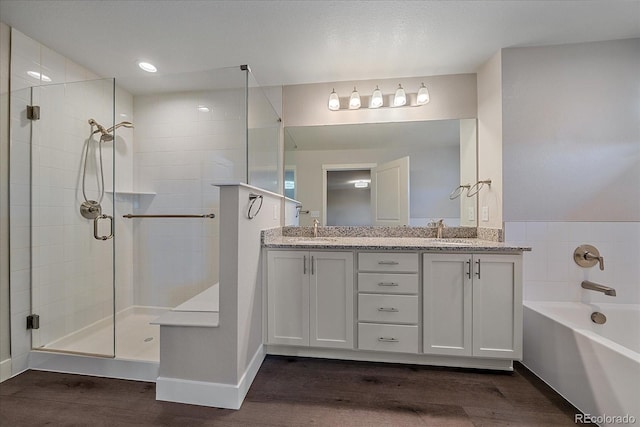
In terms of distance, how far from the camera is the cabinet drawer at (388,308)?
177 cm

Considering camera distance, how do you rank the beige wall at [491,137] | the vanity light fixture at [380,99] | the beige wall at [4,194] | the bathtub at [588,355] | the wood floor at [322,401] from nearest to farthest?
the bathtub at [588,355] → the wood floor at [322,401] → the beige wall at [4,194] → the beige wall at [491,137] → the vanity light fixture at [380,99]

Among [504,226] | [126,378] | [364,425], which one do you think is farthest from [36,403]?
[504,226]

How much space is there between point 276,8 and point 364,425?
94.3 inches

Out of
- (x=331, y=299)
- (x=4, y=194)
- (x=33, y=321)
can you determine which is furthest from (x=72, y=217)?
(x=331, y=299)

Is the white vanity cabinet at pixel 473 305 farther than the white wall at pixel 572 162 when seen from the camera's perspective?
No

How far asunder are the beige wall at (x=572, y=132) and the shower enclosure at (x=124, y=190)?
6.55ft

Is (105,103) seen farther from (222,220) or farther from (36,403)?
(36,403)

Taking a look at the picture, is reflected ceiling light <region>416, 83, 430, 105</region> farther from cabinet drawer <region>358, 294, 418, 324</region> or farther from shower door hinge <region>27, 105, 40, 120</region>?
shower door hinge <region>27, 105, 40, 120</region>

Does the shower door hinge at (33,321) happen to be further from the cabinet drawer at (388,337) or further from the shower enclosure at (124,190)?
the cabinet drawer at (388,337)

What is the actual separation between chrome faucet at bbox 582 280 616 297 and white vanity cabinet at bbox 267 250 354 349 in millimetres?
1728

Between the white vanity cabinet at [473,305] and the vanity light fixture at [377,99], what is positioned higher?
the vanity light fixture at [377,99]

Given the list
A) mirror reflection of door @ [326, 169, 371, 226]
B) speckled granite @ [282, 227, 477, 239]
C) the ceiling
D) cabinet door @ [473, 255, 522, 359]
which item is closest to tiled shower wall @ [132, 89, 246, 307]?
the ceiling

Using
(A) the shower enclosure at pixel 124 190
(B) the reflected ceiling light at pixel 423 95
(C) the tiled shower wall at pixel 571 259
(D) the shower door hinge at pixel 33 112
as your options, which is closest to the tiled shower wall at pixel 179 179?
(A) the shower enclosure at pixel 124 190

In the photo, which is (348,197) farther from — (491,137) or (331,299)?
(491,137)
